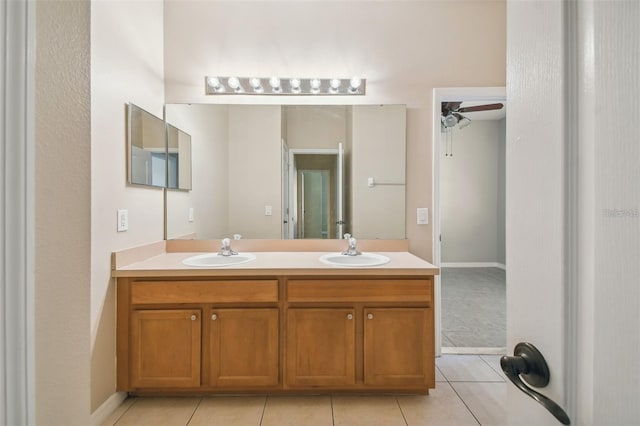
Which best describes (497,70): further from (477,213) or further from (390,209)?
(477,213)

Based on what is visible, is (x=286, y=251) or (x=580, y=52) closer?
(x=580, y=52)

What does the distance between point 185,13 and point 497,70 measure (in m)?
2.54

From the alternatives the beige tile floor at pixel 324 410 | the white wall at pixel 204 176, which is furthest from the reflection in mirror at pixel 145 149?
the beige tile floor at pixel 324 410

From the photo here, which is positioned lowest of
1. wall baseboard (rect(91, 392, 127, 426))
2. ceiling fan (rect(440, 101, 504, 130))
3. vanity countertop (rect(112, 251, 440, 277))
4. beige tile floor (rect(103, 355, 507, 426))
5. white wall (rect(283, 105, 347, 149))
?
beige tile floor (rect(103, 355, 507, 426))

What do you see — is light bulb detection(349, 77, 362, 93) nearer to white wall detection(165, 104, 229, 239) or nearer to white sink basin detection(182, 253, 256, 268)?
white wall detection(165, 104, 229, 239)

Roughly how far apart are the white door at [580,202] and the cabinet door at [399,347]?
1.47 metres

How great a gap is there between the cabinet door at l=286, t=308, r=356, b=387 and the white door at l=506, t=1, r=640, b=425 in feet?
4.85

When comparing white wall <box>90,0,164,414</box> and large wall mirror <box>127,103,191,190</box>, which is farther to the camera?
large wall mirror <box>127,103,191,190</box>

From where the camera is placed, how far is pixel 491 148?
18.5ft

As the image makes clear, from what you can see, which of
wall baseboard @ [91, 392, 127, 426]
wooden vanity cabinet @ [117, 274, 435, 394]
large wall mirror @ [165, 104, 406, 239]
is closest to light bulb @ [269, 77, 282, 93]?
large wall mirror @ [165, 104, 406, 239]

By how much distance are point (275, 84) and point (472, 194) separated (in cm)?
466

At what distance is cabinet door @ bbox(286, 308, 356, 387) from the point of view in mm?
1831

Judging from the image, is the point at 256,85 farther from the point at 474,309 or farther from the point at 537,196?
the point at 474,309

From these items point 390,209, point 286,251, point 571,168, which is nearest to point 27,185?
point 571,168
